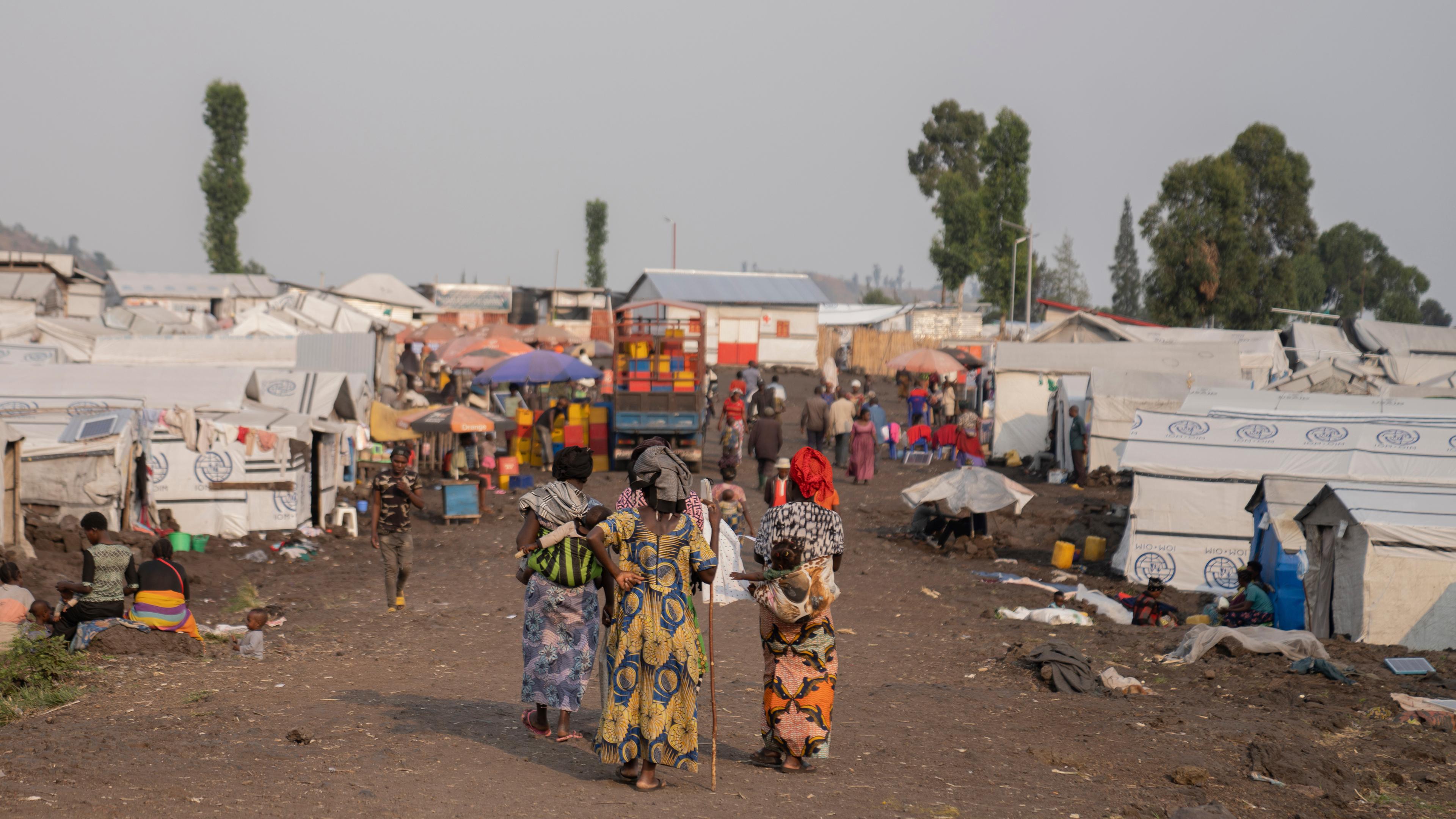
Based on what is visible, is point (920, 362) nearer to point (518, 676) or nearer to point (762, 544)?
point (518, 676)

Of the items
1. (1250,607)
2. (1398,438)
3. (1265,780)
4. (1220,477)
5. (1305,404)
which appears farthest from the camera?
(1305,404)

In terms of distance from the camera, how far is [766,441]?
19609 millimetres

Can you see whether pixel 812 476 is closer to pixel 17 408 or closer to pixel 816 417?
pixel 17 408

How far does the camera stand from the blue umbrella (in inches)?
888

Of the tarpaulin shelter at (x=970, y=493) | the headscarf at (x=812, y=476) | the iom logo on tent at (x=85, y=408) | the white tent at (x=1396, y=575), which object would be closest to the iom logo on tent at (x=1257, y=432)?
the tarpaulin shelter at (x=970, y=493)

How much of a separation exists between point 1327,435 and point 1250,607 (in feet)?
16.8

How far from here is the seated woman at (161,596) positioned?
29.5 ft

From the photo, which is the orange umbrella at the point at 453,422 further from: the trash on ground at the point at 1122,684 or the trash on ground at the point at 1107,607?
the trash on ground at the point at 1122,684

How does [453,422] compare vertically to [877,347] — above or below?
below

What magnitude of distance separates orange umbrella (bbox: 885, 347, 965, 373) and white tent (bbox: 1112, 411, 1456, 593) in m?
11.6

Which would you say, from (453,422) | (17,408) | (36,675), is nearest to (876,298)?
(453,422)

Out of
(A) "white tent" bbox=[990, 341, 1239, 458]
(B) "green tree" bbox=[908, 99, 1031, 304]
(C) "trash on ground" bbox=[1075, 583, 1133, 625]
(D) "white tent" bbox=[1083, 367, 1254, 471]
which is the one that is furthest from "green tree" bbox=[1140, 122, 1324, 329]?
(C) "trash on ground" bbox=[1075, 583, 1133, 625]

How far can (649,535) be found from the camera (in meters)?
5.22

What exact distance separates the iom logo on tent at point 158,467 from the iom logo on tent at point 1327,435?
15.4 m
